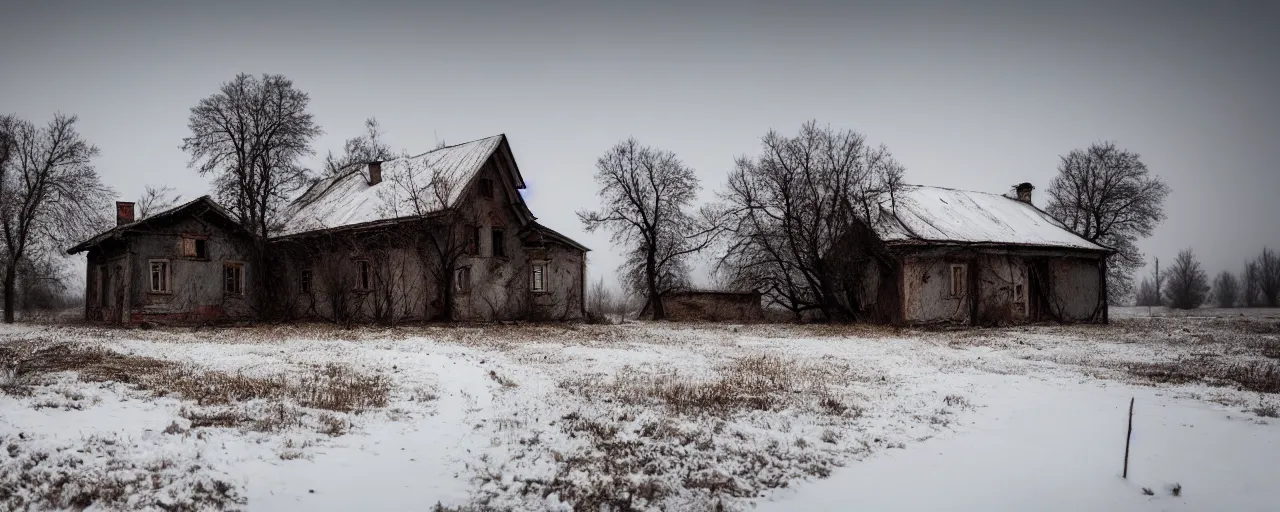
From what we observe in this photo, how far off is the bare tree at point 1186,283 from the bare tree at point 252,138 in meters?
71.7

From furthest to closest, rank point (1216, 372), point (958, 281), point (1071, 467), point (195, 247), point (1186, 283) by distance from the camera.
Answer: point (1186, 283), point (958, 281), point (195, 247), point (1216, 372), point (1071, 467)

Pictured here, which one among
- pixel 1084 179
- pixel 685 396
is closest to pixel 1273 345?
pixel 685 396

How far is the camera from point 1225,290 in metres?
81.3

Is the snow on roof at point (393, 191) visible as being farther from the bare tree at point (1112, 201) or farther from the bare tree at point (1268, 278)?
the bare tree at point (1268, 278)

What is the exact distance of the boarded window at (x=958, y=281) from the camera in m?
25.4

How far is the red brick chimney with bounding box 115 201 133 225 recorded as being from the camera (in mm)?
25948

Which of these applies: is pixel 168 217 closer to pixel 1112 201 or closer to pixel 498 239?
pixel 498 239

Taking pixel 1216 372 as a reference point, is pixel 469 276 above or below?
above

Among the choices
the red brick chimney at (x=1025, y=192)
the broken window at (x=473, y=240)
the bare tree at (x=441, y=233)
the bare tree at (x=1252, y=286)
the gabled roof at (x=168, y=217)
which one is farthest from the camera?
the bare tree at (x=1252, y=286)

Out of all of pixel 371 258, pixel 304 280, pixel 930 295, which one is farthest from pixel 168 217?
pixel 930 295

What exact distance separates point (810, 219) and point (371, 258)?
673 inches

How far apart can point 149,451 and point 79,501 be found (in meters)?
1.10

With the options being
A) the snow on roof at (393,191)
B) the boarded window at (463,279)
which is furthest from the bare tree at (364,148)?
the boarded window at (463,279)

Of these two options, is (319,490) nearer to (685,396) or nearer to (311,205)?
(685,396)
